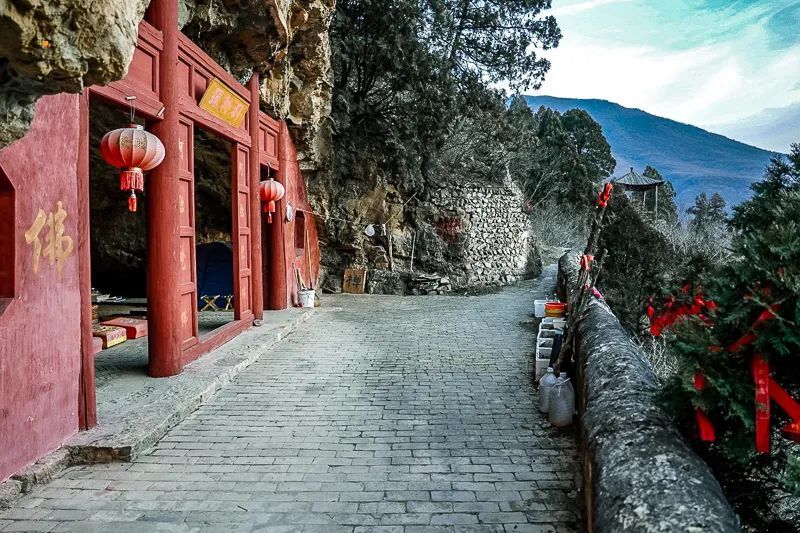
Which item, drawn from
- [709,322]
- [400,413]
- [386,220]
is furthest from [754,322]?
[386,220]

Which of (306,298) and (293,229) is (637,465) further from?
(293,229)

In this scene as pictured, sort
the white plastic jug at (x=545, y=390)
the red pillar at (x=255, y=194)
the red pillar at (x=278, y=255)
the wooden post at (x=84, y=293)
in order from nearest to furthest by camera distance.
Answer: the wooden post at (x=84, y=293) → the white plastic jug at (x=545, y=390) → the red pillar at (x=255, y=194) → the red pillar at (x=278, y=255)

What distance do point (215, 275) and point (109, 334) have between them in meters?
4.04

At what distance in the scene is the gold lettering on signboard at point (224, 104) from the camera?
6.74 metres

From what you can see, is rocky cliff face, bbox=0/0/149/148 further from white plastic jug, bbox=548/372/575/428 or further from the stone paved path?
white plastic jug, bbox=548/372/575/428

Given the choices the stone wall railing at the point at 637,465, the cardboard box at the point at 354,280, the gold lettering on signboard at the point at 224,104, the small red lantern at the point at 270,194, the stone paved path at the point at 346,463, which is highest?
the gold lettering on signboard at the point at 224,104

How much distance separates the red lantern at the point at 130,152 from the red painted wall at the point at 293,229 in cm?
552

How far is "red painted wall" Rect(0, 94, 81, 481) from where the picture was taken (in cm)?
346

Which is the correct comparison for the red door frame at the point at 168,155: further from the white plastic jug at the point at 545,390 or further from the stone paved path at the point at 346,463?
the white plastic jug at the point at 545,390

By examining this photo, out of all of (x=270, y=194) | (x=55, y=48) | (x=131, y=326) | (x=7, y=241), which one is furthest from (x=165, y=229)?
(x=270, y=194)

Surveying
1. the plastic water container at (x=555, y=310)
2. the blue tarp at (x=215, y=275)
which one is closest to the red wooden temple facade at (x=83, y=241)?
the blue tarp at (x=215, y=275)

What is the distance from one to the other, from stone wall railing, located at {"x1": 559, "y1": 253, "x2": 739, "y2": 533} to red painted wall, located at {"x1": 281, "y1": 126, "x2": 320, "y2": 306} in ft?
26.0

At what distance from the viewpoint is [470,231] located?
634 inches

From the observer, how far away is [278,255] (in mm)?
10398
